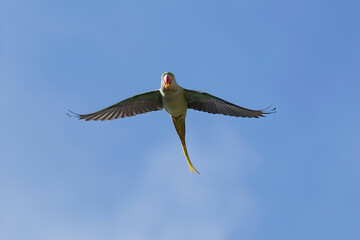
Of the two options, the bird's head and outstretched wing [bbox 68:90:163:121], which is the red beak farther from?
outstretched wing [bbox 68:90:163:121]

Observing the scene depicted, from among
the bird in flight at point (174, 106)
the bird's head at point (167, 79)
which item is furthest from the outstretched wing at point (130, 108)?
the bird's head at point (167, 79)

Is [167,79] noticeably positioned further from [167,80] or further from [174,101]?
[174,101]

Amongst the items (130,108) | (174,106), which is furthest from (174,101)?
(130,108)

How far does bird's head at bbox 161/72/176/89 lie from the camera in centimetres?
1243

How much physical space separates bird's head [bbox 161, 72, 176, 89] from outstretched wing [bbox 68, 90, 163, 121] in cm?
94

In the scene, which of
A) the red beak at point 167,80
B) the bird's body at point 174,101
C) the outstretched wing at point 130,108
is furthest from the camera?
the outstretched wing at point 130,108

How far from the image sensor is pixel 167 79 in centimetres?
1244

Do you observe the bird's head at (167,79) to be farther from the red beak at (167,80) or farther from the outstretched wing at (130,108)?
the outstretched wing at (130,108)

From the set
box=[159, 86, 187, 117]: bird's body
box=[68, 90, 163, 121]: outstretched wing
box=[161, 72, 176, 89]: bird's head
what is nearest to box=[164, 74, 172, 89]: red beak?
box=[161, 72, 176, 89]: bird's head

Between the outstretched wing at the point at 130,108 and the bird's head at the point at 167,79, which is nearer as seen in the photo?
the bird's head at the point at 167,79

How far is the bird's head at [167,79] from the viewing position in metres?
12.4

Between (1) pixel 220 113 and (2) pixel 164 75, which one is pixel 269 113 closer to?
(1) pixel 220 113

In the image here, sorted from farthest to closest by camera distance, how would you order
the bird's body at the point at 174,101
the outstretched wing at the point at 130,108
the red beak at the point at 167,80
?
the outstretched wing at the point at 130,108
the bird's body at the point at 174,101
the red beak at the point at 167,80

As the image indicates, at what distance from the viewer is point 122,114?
14.0 metres
